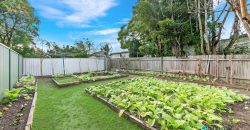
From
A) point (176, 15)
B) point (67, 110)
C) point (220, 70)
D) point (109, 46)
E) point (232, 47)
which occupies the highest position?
point (176, 15)

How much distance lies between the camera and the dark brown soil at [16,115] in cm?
288

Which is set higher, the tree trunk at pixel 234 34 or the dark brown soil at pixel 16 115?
the tree trunk at pixel 234 34

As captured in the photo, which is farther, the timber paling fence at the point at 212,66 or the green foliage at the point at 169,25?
the green foliage at the point at 169,25

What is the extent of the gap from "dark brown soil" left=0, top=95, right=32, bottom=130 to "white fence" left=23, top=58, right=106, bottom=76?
8.41 metres

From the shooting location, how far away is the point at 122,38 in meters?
23.4

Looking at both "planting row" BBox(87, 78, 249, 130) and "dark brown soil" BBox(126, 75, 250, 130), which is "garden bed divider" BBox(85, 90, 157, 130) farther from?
"dark brown soil" BBox(126, 75, 250, 130)

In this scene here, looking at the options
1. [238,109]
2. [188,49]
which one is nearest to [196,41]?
[188,49]

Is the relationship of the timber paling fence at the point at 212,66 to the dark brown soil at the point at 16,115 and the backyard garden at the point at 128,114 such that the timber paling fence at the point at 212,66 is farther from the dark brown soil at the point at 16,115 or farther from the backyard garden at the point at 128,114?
the dark brown soil at the point at 16,115

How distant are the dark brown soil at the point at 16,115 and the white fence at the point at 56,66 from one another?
8.41 meters

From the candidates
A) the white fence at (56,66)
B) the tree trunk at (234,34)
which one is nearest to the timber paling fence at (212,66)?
the tree trunk at (234,34)

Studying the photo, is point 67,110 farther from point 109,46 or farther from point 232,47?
point 109,46

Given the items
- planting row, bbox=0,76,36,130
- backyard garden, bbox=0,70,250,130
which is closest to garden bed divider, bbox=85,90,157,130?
backyard garden, bbox=0,70,250,130

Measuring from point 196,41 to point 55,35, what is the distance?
1658 cm

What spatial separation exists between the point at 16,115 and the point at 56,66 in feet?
33.2
